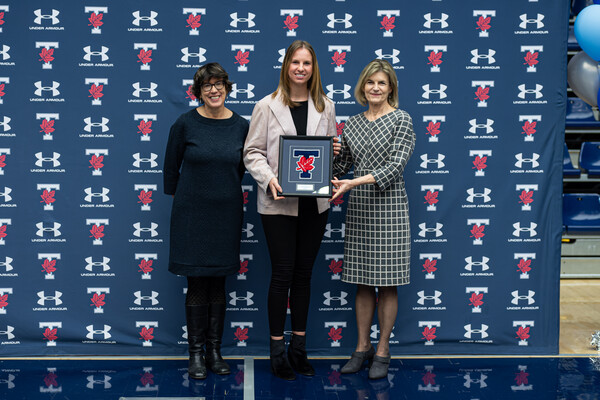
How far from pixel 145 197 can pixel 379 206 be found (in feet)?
4.29

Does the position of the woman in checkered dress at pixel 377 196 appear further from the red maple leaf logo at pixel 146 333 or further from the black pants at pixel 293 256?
the red maple leaf logo at pixel 146 333

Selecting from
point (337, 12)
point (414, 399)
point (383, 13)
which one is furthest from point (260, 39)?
point (414, 399)

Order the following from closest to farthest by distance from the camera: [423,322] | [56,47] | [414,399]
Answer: [414,399]
[56,47]
[423,322]

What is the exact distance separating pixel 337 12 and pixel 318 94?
2.08ft

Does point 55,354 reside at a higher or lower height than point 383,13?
lower

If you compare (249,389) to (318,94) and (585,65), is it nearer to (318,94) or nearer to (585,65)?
(318,94)

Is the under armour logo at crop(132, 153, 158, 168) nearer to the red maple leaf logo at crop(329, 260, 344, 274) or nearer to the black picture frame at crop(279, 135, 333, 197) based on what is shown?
the black picture frame at crop(279, 135, 333, 197)

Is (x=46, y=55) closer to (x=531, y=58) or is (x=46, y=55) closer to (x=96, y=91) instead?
(x=96, y=91)

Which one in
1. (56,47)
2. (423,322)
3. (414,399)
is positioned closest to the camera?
(414,399)

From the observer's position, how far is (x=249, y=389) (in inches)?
122

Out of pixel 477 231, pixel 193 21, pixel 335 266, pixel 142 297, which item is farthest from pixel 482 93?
pixel 142 297

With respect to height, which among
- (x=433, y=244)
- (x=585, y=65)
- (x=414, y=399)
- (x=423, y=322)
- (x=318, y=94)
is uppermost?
(x=585, y=65)

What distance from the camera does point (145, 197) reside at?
353 centimetres

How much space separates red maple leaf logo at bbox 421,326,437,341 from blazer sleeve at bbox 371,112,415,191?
1007 mm
